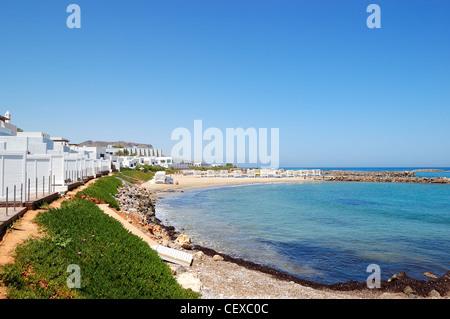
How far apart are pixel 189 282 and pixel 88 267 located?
9.16 ft

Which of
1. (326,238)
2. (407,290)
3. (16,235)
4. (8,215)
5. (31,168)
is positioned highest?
(31,168)

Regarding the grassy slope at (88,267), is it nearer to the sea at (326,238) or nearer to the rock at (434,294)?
the sea at (326,238)

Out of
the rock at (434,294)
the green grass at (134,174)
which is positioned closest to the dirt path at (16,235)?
the rock at (434,294)

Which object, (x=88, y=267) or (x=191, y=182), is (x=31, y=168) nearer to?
(x=88, y=267)

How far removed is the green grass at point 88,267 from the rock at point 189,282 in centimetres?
55

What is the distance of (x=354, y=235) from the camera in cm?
1831

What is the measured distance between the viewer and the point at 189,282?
27.5 ft

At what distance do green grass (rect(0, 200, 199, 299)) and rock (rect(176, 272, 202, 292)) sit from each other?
552 mm

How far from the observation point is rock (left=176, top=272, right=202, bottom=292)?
26.6 feet

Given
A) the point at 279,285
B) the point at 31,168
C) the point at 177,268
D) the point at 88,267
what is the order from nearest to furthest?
the point at 88,267 < the point at 279,285 < the point at 177,268 < the point at 31,168

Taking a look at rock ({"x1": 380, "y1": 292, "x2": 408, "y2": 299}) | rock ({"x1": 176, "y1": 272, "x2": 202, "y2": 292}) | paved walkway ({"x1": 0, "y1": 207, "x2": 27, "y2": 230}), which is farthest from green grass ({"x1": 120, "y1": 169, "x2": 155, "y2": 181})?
rock ({"x1": 380, "y1": 292, "x2": 408, "y2": 299})

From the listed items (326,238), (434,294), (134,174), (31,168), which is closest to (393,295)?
(434,294)

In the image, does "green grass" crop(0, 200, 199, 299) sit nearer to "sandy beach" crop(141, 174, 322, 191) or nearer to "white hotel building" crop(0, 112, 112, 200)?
"white hotel building" crop(0, 112, 112, 200)

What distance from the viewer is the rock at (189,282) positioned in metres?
8.12
